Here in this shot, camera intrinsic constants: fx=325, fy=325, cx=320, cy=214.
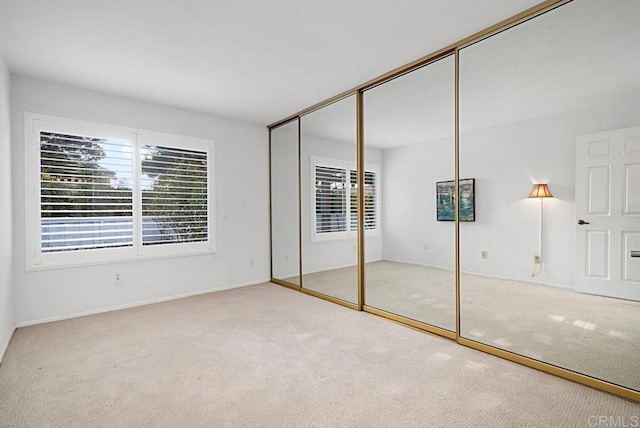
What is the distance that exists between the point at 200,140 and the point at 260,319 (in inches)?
108

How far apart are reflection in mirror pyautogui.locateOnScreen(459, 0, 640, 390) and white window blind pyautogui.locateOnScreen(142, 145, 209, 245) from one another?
11.6 feet

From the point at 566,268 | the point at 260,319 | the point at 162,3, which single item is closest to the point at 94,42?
the point at 162,3

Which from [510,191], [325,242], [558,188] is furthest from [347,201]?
[558,188]

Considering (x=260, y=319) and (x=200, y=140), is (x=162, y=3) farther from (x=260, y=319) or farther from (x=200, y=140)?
(x=260, y=319)

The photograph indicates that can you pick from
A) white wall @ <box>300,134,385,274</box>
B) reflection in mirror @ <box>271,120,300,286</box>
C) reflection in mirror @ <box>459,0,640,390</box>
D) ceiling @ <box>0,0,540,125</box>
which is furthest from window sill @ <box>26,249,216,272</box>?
reflection in mirror @ <box>459,0,640,390</box>

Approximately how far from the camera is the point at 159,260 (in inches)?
173

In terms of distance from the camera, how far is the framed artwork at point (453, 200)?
9.49 feet

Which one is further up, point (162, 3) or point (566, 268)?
point (162, 3)

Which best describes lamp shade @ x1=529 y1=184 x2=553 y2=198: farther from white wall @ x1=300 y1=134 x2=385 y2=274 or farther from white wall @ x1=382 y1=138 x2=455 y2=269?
white wall @ x1=300 y1=134 x2=385 y2=274

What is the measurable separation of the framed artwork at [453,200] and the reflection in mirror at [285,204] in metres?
2.31

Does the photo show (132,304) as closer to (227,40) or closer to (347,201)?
(347,201)

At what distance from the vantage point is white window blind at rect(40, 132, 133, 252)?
142 inches

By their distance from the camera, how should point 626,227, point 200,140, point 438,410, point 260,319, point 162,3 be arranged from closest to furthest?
1. point 438,410
2. point 626,227
3. point 162,3
4. point 260,319
5. point 200,140

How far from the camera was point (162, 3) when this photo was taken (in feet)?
7.53
